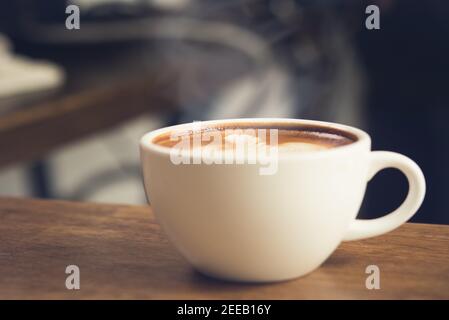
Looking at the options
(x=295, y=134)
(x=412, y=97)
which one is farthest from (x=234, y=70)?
(x=295, y=134)

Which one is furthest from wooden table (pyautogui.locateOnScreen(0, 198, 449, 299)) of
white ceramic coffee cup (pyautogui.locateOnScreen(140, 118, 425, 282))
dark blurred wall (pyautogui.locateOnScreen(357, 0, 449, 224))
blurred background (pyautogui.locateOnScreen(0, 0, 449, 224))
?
dark blurred wall (pyautogui.locateOnScreen(357, 0, 449, 224))

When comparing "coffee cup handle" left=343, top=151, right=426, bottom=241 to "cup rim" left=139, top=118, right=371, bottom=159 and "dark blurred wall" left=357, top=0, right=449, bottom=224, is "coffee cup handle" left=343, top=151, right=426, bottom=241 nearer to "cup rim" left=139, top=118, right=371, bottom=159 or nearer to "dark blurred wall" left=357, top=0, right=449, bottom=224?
"cup rim" left=139, top=118, right=371, bottom=159

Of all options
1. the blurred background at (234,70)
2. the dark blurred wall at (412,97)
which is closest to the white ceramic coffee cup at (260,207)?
the blurred background at (234,70)

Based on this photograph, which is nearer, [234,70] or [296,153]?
[296,153]

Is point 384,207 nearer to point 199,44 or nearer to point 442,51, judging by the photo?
point 442,51

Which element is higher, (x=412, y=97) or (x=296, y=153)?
(x=296, y=153)

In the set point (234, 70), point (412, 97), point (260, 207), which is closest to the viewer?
point (260, 207)

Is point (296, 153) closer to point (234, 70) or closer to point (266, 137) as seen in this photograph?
point (266, 137)

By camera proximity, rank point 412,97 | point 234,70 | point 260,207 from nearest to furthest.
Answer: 1. point 260,207
2. point 234,70
3. point 412,97
